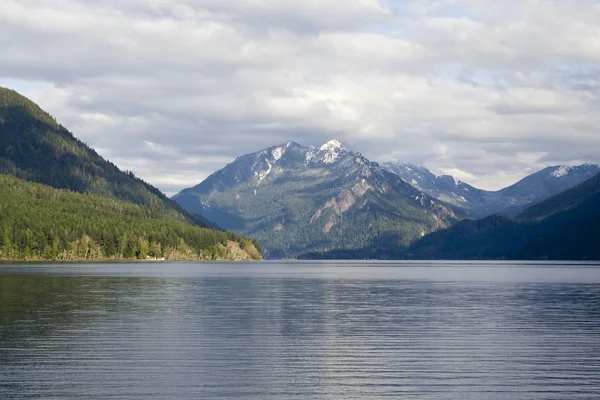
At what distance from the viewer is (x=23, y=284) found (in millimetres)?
142250

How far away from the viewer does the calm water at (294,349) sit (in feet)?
152

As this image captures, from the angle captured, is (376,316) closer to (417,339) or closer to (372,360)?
(417,339)

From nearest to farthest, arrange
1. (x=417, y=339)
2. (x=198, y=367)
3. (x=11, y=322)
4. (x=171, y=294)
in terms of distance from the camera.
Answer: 1. (x=198, y=367)
2. (x=417, y=339)
3. (x=11, y=322)
4. (x=171, y=294)

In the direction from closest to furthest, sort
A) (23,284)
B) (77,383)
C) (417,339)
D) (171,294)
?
(77,383) → (417,339) → (171,294) → (23,284)

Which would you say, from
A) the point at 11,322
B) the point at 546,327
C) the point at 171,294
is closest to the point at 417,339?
the point at 546,327

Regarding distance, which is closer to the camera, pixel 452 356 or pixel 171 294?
pixel 452 356

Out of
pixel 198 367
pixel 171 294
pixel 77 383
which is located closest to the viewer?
pixel 77 383

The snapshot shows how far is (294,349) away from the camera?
62.7 metres

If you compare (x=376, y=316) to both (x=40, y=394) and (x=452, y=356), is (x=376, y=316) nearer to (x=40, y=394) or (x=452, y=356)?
(x=452, y=356)

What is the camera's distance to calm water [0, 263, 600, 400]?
152 feet

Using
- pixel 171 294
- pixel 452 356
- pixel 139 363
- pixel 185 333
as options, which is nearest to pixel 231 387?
pixel 139 363

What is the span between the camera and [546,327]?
79.3 metres

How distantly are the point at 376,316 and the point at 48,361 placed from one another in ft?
145

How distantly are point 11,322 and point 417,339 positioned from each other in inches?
1554
